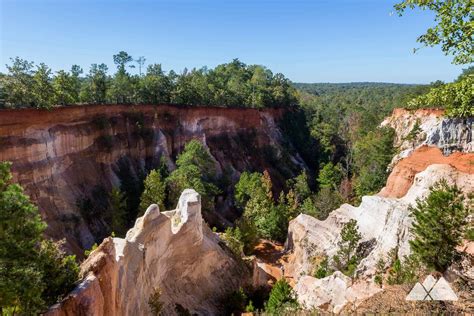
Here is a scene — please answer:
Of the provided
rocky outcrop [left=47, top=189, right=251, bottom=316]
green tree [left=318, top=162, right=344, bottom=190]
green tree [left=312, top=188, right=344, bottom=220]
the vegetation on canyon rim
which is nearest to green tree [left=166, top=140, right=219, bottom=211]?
the vegetation on canyon rim

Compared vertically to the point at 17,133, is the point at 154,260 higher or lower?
lower

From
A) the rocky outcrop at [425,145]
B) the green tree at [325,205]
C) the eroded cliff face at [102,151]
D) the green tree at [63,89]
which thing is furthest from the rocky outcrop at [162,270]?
the green tree at [63,89]

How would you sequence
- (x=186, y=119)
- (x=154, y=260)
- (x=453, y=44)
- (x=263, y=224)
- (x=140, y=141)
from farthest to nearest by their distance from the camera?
(x=186, y=119) < (x=140, y=141) < (x=263, y=224) < (x=154, y=260) < (x=453, y=44)

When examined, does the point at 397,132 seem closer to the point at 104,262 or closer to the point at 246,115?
the point at 246,115

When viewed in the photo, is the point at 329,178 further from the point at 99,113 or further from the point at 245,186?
the point at 99,113

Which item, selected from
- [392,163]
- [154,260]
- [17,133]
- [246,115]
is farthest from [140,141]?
[392,163]

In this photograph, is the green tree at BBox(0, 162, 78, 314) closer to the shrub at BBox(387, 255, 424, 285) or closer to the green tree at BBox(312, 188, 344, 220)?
the shrub at BBox(387, 255, 424, 285)

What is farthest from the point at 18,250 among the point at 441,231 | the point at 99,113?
the point at 99,113
